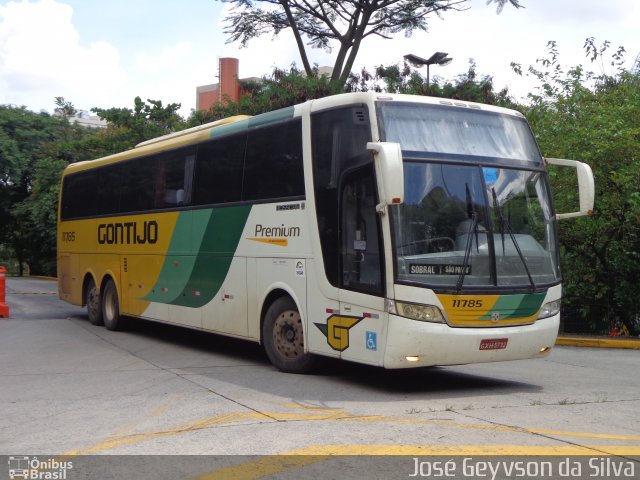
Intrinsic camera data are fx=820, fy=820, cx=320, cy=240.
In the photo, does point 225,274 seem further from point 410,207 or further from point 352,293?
point 410,207

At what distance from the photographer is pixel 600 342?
16469 millimetres

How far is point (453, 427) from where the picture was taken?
7219 millimetres

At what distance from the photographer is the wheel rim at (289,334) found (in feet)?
35.1

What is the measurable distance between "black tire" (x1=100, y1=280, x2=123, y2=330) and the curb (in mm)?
9095

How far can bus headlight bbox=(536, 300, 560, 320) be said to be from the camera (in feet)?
32.3

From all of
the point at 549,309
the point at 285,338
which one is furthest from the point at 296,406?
the point at 549,309

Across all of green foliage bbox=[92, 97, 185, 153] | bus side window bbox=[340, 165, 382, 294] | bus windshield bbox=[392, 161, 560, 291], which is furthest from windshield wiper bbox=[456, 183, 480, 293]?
green foliage bbox=[92, 97, 185, 153]

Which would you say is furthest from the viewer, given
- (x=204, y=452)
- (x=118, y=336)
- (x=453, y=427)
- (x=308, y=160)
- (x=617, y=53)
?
(x=617, y=53)

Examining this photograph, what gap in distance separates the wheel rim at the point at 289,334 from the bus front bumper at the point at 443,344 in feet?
6.29

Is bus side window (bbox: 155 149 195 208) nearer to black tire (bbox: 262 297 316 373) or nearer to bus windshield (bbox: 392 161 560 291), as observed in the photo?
black tire (bbox: 262 297 316 373)

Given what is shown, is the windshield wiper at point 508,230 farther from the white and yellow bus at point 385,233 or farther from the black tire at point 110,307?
the black tire at point 110,307

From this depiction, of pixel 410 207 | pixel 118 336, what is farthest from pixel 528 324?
pixel 118 336

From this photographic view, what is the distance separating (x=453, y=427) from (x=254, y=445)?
71.6 inches

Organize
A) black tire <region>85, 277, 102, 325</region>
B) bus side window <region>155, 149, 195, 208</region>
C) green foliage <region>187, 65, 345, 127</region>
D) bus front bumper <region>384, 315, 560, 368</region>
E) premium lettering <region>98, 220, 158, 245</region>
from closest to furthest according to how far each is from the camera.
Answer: bus front bumper <region>384, 315, 560, 368</region> < bus side window <region>155, 149, 195, 208</region> < premium lettering <region>98, 220, 158, 245</region> < black tire <region>85, 277, 102, 325</region> < green foliage <region>187, 65, 345, 127</region>
